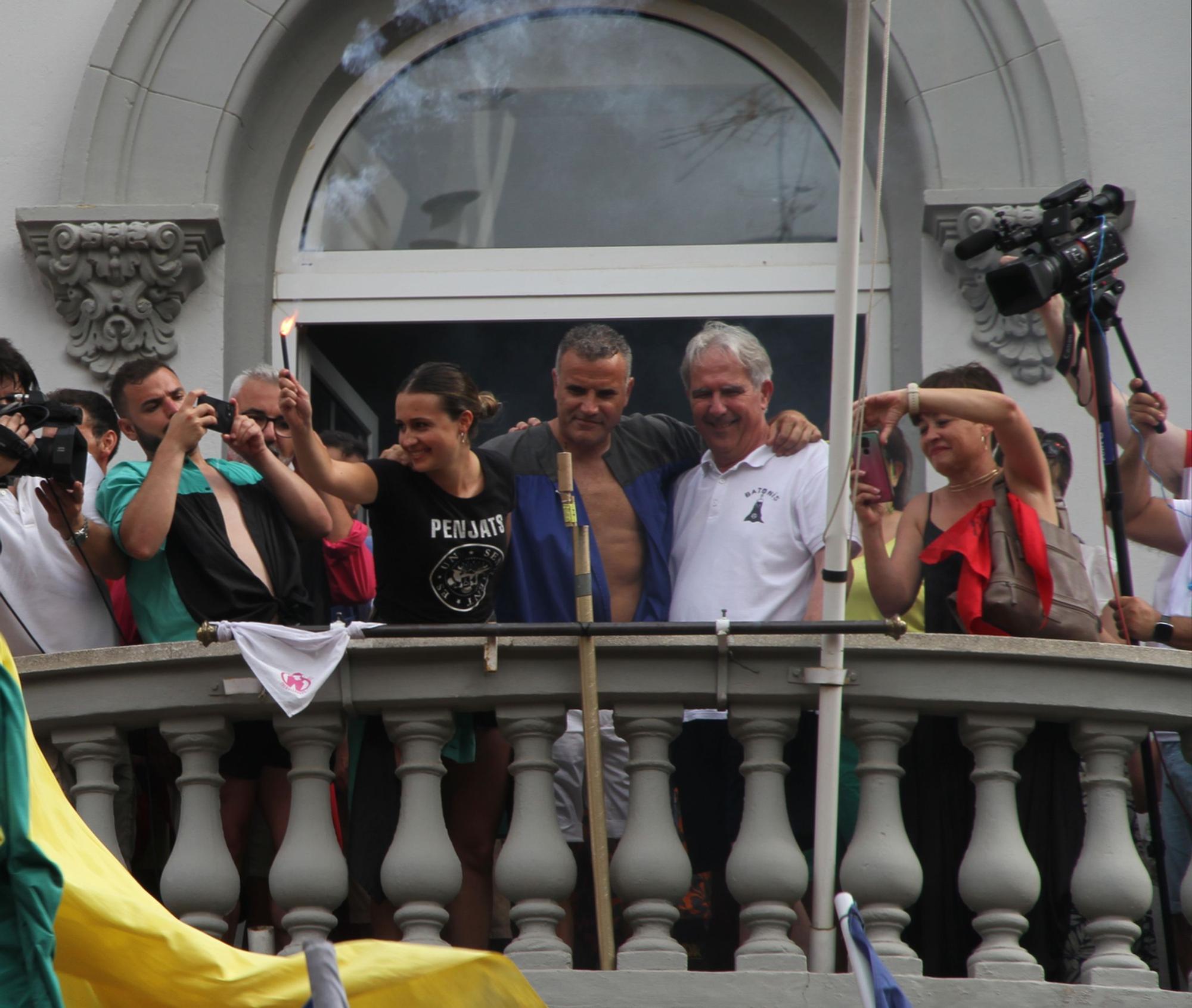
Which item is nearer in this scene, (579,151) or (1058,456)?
(1058,456)

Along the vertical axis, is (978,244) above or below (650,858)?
above

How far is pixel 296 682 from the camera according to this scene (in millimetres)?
5199

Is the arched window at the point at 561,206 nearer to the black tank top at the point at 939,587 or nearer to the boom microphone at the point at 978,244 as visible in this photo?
the boom microphone at the point at 978,244

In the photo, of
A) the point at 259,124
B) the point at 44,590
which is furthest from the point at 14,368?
the point at 259,124

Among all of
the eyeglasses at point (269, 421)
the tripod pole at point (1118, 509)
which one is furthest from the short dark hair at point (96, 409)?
the tripod pole at point (1118, 509)

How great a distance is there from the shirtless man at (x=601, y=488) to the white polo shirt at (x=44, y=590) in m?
1.17

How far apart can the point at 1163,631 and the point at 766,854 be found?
141cm

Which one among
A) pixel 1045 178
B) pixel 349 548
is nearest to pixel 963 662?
pixel 349 548

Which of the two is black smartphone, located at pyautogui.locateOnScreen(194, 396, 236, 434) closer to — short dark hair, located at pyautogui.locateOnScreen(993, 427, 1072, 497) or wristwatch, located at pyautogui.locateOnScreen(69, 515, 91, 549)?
wristwatch, located at pyautogui.locateOnScreen(69, 515, 91, 549)

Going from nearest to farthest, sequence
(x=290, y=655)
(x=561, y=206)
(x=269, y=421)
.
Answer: (x=290, y=655) < (x=269, y=421) < (x=561, y=206)

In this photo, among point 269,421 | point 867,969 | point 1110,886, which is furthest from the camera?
point 269,421

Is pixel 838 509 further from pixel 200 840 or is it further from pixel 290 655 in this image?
pixel 200 840

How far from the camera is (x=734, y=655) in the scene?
17.3ft

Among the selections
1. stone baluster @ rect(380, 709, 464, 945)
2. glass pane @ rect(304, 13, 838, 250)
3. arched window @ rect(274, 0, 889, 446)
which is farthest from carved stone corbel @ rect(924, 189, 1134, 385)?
stone baluster @ rect(380, 709, 464, 945)
